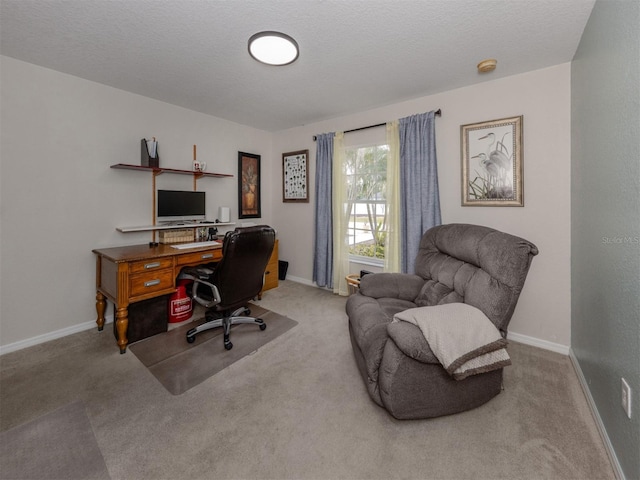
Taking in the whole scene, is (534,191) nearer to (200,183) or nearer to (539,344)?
(539,344)

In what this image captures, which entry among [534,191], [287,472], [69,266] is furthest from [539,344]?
[69,266]

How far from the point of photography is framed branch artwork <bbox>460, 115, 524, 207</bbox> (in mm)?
2387

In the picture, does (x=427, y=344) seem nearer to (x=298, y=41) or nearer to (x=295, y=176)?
(x=298, y=41)

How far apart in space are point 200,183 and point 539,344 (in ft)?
13.1

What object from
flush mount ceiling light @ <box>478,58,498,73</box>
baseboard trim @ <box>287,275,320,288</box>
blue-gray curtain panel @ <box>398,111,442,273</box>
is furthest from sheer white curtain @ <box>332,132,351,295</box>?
flush mount ceiling light @ <box>478,58,498,73</box>

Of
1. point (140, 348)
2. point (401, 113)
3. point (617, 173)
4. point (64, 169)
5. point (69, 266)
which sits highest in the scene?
point (401, 113)

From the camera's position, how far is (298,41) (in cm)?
194

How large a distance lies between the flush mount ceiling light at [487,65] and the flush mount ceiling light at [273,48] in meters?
1.51

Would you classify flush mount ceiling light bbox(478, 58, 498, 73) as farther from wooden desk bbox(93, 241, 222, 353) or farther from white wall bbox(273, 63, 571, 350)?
wooden desk bbox(93, 241, 222, 353)

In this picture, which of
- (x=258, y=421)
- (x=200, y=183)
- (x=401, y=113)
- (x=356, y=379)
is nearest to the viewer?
(x=258, y=421)

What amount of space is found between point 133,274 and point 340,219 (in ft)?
7.74

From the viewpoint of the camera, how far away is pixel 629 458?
1.10 m

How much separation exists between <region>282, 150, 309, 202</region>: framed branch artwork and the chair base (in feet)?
6.36

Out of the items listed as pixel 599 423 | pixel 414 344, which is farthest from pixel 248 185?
pixel 599 423
